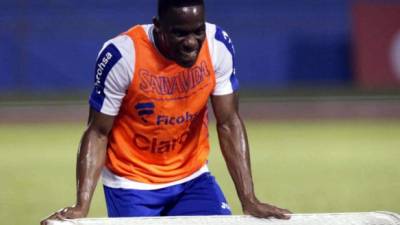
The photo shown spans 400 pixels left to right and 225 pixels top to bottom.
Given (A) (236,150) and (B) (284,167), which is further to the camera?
(B) (284,167)

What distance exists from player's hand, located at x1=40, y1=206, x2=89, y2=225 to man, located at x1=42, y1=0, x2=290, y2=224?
18cm

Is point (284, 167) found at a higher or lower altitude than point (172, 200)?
lower

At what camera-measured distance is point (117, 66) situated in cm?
551

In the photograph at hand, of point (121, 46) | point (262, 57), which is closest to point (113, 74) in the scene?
point (121, 46)

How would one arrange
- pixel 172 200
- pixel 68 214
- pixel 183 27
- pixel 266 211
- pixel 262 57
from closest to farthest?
pixel 68 214 < pixel 266 211 < pixel 183 27 < pixel 172 200 < pixel 262 57

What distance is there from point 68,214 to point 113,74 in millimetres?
968

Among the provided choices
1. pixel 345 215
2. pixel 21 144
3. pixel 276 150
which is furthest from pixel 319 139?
pixel 345 215

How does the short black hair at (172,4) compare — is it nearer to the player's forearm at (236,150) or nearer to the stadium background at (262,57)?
the player's forearm at (236,150)

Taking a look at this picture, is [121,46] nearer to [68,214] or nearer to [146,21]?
[68,214]

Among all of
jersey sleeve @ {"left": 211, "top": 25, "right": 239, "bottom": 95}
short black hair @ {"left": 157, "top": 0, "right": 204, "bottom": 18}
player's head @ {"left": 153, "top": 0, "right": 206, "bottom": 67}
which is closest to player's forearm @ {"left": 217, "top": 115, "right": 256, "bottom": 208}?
jersey sleeve @ {"left": 211, "top": 25, "right": 239, "bottom": 95}

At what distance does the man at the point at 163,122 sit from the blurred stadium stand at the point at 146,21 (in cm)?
1268

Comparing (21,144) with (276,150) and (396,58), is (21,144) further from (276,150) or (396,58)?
(396,58)

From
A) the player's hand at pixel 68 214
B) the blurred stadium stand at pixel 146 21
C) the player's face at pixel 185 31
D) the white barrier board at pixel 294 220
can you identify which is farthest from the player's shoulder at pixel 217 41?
the blurred stadium stand at pixel 146 21

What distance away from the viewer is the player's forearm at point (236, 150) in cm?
571
